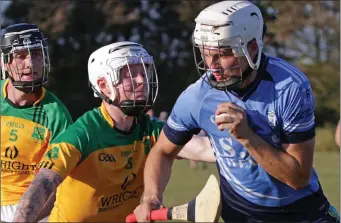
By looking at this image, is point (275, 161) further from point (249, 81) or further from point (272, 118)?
point (249, 81)

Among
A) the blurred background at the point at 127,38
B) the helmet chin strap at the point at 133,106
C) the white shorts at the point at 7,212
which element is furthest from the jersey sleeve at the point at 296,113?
the blurred background at the point at 127,38

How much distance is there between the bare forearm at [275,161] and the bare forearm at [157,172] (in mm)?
712

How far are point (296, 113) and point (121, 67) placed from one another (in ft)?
4.39

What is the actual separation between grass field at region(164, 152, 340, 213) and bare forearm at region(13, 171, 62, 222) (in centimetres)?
662

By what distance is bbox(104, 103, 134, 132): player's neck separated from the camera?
18.0 ft

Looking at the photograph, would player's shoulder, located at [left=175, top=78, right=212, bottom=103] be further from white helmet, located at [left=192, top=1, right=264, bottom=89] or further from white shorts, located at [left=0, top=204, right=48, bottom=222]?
white shorts, located at [left=0, top=204, right=48, bottom=222]

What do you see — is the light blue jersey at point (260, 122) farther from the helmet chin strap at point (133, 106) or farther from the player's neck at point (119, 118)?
the player's neck at point (119, 118)

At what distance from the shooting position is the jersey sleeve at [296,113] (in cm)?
442

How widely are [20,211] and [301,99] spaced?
68.1 inches

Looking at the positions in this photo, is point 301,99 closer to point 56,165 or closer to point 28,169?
point 56,165

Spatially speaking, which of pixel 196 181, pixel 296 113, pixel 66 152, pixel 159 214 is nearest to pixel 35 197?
pixel 66 152

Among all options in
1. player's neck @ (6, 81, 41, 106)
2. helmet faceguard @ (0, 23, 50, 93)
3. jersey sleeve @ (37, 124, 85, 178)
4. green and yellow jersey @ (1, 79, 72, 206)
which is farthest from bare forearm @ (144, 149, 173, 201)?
player's neck @ (6, 81, 41, 106)

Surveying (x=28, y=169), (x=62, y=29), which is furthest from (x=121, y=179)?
(x=62, y=29)

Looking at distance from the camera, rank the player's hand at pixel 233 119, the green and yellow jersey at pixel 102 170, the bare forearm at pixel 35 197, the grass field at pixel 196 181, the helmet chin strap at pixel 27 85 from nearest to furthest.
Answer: the player's hand at pixel 233 119
the bare forearm at pixel 35 197
the green and yellow jersey at pixel 102 170
the helmet chin strap at pixel 27 85
the grass field at pixel 196 181
